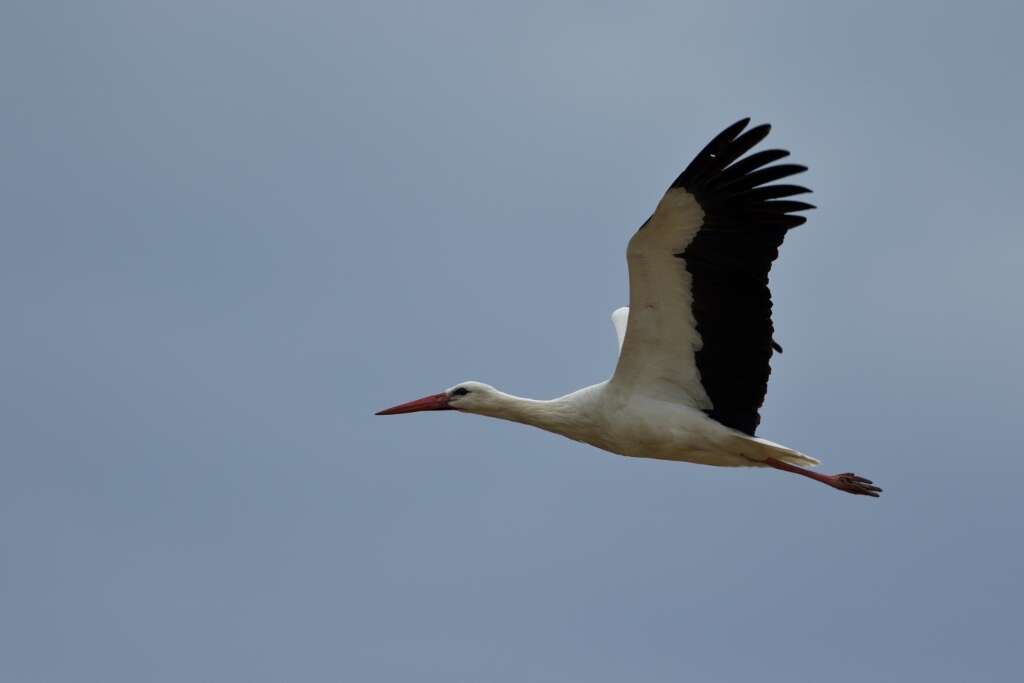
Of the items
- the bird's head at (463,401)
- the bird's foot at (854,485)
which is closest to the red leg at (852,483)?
the bird's foot at (854,485)

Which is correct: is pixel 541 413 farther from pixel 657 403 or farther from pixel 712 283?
pixel 712 283

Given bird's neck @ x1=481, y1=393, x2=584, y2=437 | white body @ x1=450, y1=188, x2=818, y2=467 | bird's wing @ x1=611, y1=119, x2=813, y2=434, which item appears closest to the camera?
bird's wing @ x1=611, y1=119, x2=813, y2=434

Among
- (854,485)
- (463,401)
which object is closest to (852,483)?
(854,485)

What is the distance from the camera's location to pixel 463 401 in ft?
55.6

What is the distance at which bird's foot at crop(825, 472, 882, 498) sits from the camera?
16688 mm

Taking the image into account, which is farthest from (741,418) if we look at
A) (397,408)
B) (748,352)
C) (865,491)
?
(397,408)

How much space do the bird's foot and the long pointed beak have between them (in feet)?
10.4

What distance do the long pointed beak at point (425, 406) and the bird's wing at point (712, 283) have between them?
196 centimetres

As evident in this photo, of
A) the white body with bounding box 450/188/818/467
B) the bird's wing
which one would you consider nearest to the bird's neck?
the white body with bounding box 450/188/818/467

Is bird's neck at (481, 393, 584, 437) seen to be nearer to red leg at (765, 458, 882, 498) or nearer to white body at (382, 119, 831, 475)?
white body at (382, 119, 831, 475)

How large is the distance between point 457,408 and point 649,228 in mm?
3039

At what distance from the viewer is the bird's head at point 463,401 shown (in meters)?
16.8

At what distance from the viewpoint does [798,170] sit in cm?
1459

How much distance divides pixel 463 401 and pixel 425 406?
487 mm
